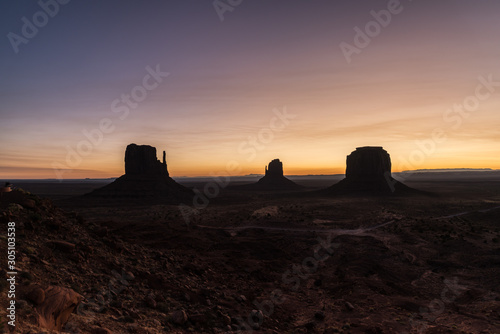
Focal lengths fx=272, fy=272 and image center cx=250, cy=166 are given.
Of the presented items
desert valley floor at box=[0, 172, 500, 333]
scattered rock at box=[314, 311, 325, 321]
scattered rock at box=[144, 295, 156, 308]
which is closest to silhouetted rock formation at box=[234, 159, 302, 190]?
desert valley floor at box=[0, 172, 500, 333]

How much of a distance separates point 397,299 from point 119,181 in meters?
90.7

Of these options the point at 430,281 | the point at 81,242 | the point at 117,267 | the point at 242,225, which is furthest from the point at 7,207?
the point at 242,225

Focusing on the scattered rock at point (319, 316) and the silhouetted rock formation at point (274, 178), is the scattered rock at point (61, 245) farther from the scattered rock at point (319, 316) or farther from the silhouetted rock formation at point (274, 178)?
the silhouetted rock formation at point (274, 178)

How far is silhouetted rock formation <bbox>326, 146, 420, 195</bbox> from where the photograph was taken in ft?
295

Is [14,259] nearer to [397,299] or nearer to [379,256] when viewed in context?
[397,299]

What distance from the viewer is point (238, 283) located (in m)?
17.2

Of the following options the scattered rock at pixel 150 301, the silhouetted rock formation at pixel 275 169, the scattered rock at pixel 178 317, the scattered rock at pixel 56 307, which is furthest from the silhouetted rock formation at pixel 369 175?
the scattered rock at pixel 56 307

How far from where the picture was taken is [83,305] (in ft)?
29.7

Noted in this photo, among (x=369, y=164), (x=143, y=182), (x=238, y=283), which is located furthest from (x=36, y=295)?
(x=369, y=164)

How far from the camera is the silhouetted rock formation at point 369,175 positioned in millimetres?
89812

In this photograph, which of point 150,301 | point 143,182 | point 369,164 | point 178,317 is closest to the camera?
point 178,317

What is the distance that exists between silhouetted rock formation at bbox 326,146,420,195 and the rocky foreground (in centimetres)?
6241

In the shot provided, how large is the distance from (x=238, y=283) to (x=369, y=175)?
294 ft

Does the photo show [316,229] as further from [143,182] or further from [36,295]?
[143,182]
